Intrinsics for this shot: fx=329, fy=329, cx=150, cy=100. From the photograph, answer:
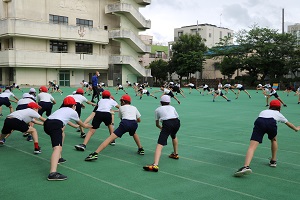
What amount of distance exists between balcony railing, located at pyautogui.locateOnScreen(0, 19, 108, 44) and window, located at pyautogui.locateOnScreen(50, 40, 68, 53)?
65.9 inches

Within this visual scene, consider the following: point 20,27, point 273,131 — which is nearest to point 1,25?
point 20,27

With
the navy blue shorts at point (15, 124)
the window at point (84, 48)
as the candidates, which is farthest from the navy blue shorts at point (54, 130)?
the window at point (84, 48)

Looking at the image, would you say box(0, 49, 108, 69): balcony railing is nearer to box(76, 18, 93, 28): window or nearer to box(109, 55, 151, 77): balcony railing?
box(109, 55, 151, 77): balcony railing

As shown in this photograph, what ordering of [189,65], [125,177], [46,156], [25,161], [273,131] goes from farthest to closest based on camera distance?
[189,65]
[46,156]
[25,161]
[273,131]
[125,177]

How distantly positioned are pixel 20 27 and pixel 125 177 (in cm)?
3886

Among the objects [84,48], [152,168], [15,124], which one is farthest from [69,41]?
[152,168]

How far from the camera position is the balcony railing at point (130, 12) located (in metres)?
48.1

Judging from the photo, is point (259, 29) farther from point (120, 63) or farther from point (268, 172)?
point (268, 172)

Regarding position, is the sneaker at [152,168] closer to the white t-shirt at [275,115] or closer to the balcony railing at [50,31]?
the white t-shirt at [275,115]

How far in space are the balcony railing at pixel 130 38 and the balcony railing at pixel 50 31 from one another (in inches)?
50.1

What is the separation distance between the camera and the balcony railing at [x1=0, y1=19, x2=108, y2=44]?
39.7 m

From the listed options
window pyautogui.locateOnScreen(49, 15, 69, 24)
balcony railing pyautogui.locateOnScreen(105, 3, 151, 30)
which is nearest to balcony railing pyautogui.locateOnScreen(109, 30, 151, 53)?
balcony railing pyautogui.locateOnScreen(105, 3, 151, 30)

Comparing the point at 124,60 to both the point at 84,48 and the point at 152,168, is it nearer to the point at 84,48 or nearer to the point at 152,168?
the point at 84,48

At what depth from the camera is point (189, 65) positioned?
177 feet
